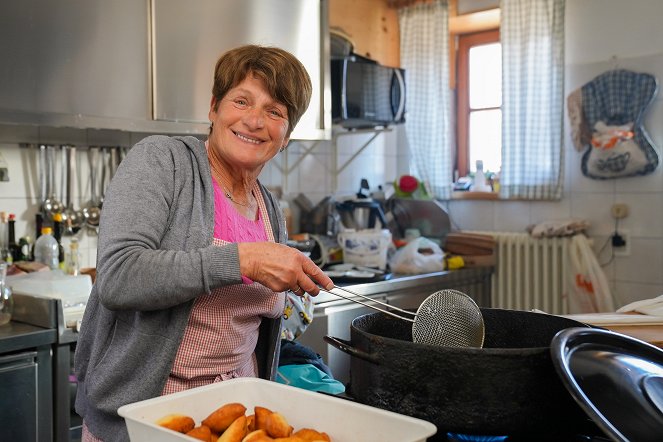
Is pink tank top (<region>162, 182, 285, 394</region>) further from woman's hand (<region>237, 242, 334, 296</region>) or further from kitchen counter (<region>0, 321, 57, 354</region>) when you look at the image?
kitchen counter (<region>0, 321, 57, 354</region>)

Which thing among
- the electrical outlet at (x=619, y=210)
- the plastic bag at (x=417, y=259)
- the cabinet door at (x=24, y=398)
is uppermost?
the electrical outlet at (x=619, y=210)

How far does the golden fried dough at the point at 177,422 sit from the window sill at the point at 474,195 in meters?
3.21

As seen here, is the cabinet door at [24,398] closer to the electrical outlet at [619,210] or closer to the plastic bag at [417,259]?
the plastic bag at [417,259]

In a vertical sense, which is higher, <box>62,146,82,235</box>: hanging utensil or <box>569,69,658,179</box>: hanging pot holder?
<box>569,69,658,179</box>: hanging pot holder

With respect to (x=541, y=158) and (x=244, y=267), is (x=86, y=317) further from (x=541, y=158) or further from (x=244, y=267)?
(x=541, y=158)

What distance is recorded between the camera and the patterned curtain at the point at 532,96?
11.7ft

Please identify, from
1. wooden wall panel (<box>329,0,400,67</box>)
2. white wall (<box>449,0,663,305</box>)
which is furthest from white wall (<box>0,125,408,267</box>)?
white wall (<box>449,0,663,305</box>)

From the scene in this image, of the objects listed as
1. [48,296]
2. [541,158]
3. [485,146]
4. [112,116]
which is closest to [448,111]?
[485,146]

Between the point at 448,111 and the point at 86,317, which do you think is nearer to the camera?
the point at 86,317

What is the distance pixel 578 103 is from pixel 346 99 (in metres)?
1.13

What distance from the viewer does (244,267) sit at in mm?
1055

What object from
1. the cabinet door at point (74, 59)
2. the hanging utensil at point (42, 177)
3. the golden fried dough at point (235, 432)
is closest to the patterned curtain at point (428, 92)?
the cabinet door at point (74, 59)

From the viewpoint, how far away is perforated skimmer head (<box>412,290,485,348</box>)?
1.11 meters

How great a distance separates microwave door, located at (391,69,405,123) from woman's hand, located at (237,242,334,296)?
2.58 m
